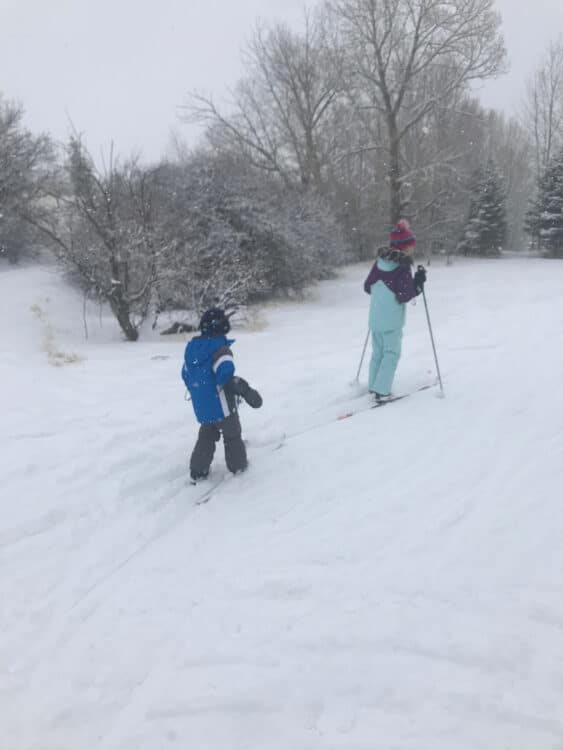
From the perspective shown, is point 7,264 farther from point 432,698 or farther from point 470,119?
point 470,119

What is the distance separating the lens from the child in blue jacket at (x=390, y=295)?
511cm

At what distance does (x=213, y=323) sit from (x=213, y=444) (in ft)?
3.44

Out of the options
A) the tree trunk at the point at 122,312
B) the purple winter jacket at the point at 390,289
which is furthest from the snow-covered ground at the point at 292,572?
the tree trunk at the point at 122,312

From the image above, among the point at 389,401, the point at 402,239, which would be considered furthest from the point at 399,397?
the point at 402,239

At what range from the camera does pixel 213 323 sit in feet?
12.8

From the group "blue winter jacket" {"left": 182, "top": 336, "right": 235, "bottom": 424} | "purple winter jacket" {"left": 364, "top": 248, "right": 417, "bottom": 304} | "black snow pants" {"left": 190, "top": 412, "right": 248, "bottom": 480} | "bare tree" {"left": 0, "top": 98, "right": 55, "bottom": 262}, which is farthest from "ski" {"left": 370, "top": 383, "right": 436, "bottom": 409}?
"bare tree" {"left": 0, "top": 98, "right": 55, "bottom": 262}

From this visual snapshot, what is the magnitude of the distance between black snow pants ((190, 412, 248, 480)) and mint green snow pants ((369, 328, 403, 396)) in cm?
201

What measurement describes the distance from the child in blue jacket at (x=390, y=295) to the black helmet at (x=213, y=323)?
208cm

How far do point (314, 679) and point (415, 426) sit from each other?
9.87 feet

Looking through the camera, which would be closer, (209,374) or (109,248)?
(209,374)

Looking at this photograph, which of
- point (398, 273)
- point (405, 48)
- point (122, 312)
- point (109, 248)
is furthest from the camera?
point (405, 48)

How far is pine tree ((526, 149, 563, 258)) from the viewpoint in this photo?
73.7 feet

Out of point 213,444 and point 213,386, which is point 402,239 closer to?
point 213,386

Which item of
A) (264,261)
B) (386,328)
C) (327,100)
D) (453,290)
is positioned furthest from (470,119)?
(386,328)
